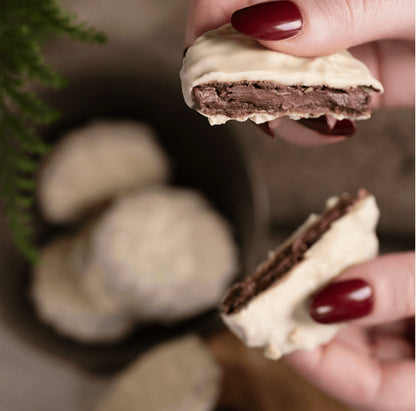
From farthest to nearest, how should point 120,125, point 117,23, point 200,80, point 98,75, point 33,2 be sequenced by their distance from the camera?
point 117,23 < point 120,125 < point 98,75 < point 33,2 < point 200,80

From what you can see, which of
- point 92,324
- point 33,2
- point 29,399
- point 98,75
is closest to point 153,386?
point 92,324

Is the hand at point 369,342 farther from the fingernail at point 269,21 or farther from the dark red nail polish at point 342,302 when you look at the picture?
the fingernail at point 269,21

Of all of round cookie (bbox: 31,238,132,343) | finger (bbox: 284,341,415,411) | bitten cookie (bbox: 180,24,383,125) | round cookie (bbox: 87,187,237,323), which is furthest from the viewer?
round cookie (bbox: 31,238,132,343)

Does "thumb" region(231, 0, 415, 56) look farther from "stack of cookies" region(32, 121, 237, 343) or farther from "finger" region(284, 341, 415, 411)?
"stack of cookies" region(32, 121, 237, 343)

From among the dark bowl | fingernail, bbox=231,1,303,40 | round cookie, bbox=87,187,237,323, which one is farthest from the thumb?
round cookie, bbox=87,187,237,323

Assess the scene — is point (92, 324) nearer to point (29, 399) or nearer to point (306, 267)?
point (29, 399)

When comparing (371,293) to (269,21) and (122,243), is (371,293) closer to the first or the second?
(269,21)

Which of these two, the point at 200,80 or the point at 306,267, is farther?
the point at 306,267
